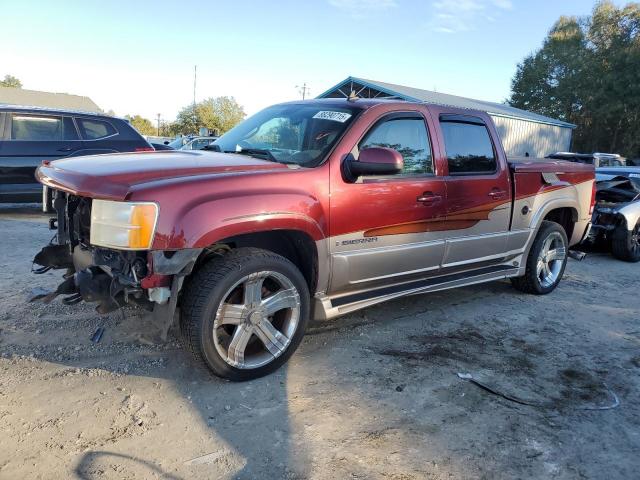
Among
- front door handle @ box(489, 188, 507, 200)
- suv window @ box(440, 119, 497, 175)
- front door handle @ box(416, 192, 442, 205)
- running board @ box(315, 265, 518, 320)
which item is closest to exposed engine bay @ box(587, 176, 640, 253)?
running board @ box(315, 265, 518, 320)

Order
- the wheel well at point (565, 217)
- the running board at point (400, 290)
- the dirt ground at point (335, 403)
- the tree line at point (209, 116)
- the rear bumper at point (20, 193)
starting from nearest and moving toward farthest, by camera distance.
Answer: the dirt ground at point (335, 403), the running board at point (400, 290), the wheel well at point (565, 217), the rear bumper at point (20, 193), the tree line at point (209, 116)

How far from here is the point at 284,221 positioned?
3.25 m

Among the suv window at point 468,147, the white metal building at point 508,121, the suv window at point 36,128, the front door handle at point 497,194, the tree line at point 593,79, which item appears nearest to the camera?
the suv window at point 468,147

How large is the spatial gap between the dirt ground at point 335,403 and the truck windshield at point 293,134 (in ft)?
4.87

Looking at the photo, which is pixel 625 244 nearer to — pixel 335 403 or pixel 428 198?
pixel 428 198

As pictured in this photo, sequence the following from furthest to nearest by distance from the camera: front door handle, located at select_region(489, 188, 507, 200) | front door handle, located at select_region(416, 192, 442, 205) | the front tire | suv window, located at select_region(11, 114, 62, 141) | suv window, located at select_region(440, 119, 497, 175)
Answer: suv window, located at select_region(11, 114, 62, 141), front door handle, located at select_region(489, 188, 507, 200), suv window, located at select_region(440, 119, 497, 175), front door handle, located at select_region(416, 192, 442, 205), the front tire

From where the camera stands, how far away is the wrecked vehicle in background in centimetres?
796

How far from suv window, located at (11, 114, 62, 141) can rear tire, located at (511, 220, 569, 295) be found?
7250mm

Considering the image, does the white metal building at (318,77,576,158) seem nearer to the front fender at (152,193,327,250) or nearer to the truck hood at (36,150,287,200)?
the truck hood at (36,150,287,200)

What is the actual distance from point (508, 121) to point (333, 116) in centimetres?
2639

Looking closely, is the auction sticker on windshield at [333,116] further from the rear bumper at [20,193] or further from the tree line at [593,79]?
the tree line at [593,79]

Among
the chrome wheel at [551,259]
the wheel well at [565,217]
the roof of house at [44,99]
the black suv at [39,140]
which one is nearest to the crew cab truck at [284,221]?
the chrome wheel at [551,259]

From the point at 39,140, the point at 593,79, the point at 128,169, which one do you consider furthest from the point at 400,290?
the point at 593,79

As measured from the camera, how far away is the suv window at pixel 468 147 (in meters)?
4.45
